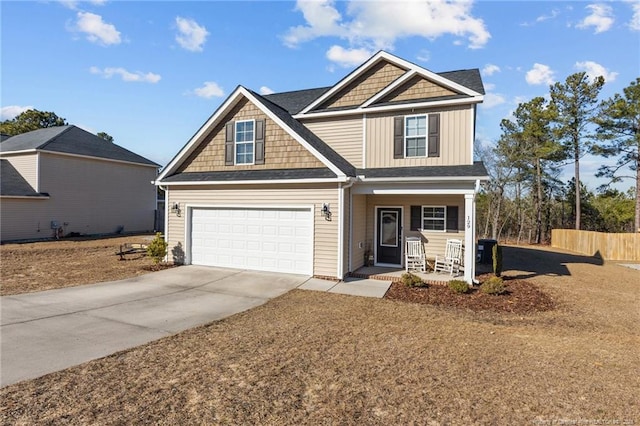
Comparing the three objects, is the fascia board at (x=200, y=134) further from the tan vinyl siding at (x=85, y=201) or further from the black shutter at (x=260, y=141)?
the tan vinyl siding at (x=85, y=201)

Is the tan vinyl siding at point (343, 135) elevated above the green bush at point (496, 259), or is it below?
above

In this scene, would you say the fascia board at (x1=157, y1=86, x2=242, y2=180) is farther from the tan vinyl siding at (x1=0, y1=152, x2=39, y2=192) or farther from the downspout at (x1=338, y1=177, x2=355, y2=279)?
the tan vinyl siding at (x1=0, y1=152, x2=39, y2=192)

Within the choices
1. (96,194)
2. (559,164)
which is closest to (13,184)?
(96,194)

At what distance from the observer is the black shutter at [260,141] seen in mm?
11586

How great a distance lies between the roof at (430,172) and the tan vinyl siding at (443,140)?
32cm

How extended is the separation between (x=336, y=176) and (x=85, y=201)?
19.8m

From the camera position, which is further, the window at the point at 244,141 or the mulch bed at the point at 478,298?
the window at the point at 244,141

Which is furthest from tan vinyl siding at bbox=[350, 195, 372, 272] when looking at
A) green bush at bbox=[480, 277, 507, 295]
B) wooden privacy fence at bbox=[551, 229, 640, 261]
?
wooden privacy fence at bbox=[551, 229, 640, 261]

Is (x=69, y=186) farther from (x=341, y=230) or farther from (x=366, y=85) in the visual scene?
(x=341, y=230)

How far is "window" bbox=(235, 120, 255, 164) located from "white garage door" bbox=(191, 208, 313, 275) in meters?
1.89

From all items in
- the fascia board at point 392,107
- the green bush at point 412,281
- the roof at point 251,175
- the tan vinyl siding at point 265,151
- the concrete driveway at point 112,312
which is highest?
the fascia board at point 392,107

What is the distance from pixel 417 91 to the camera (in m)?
11.7

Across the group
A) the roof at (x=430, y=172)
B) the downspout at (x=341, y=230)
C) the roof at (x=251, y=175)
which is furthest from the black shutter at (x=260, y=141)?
the roof at (x=430, y=172)

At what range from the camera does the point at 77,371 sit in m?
4.27
